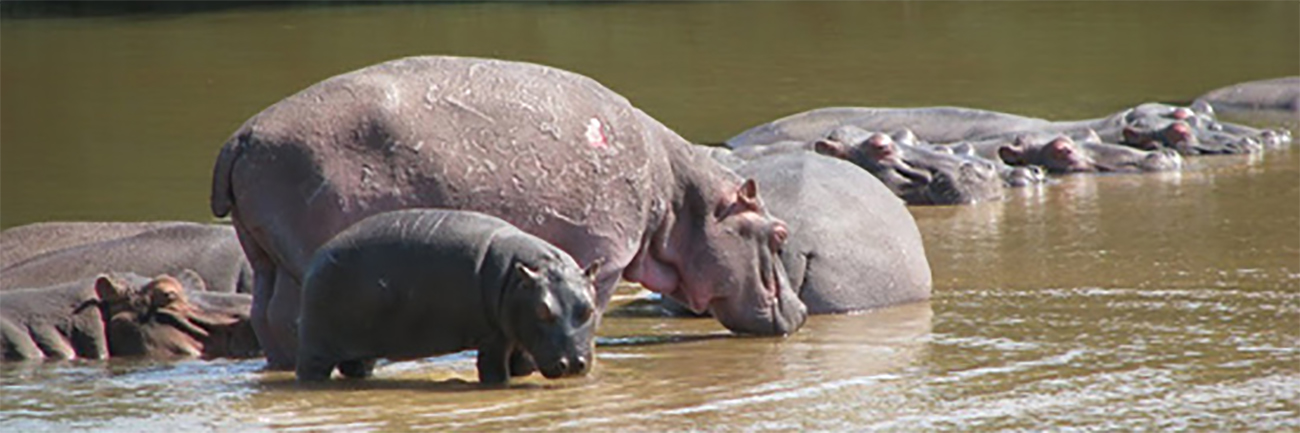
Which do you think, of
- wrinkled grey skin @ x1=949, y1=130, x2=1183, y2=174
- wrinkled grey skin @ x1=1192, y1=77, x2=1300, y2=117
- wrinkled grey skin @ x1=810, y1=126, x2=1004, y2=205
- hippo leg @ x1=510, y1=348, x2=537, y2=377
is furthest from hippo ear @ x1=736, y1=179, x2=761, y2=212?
wrinkled grey skin @ x1=1192, y1=77, x2=1300, y2=117

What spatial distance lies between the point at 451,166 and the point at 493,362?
0.74 meters

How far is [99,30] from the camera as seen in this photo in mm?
27234

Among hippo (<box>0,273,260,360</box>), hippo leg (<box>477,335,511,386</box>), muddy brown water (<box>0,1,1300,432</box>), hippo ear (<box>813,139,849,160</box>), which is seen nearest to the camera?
muddy brown water (<box>0,1,1300,432</box>)

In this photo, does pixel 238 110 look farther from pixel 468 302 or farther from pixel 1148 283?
pixel 468 302

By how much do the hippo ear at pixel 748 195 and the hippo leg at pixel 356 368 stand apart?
1.70m

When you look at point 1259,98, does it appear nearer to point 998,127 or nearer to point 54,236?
point 998,127

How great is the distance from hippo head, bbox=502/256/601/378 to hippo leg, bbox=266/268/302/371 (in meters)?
0.80

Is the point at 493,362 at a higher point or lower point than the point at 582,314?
lower

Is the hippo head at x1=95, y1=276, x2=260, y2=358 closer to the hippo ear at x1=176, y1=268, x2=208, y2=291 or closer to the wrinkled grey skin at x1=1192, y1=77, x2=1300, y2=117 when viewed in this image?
the hippo ear at x1=176, y1=268, x2=208, y2=291

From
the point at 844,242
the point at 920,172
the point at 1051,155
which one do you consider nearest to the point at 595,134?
the point at 844,242

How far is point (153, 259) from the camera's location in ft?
31.7

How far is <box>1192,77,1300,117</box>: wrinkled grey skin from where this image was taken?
57.1ft

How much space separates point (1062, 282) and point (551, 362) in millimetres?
3316

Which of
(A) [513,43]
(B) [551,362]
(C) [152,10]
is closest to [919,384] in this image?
(B) [551,362]
